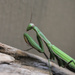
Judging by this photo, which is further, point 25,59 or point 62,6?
point 62,6

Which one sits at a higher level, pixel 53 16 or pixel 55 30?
pixel 53 16

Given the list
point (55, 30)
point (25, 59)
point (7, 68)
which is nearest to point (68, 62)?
point (25, 59)

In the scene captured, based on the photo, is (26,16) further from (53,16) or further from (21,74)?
(21,74)

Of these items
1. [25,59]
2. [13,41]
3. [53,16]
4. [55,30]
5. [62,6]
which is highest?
[62,6]

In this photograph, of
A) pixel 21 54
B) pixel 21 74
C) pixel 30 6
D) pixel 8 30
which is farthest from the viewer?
pixel 30 6

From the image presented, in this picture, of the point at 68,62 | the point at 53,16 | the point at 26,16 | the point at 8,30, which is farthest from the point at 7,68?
the point at 53,16

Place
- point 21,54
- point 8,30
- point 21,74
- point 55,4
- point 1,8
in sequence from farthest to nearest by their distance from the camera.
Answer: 1. point 55,4
2. point 8,30
3. point 1,8
4. point 21,54
5. point 21,74
